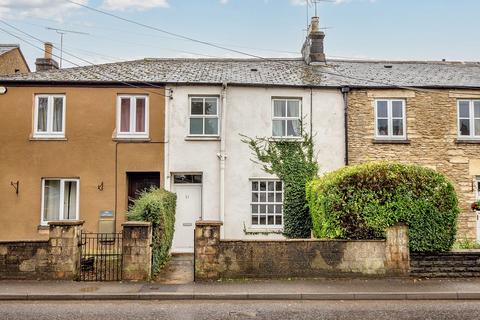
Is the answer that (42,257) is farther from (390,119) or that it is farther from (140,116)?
(390,119)

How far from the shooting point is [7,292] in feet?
33.8

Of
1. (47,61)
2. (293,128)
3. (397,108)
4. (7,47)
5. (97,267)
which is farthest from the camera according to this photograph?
(7,47)

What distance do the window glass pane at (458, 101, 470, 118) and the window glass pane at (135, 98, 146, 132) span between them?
1150 centimetres

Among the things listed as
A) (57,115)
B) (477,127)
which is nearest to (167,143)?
(57,115)

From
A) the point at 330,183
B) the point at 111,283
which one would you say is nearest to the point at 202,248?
the point at 111,283

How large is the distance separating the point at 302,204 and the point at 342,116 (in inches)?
138

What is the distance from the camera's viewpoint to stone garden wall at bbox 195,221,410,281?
1152cm

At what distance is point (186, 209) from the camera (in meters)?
17.4

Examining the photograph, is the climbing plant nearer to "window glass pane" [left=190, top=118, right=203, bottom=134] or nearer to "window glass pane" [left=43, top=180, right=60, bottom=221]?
"window glass pane" [left=190, top=118, right=203, bottom=134]

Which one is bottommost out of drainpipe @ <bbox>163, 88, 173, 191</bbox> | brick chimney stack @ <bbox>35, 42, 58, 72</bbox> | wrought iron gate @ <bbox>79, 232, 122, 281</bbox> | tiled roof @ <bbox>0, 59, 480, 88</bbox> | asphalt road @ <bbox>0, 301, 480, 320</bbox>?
asphalt road @ <bbox>0, 301, 480, 320</bbox>

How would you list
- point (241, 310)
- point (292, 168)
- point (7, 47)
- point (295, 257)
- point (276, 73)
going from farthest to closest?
point (7, 47), point (276, 73), point (292, 168), point (295, 257), point (241, 310)

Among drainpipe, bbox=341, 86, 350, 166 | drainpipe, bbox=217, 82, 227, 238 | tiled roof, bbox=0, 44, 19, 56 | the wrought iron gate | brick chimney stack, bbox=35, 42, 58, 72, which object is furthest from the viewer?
tiled roof, bbox=0, 44, 19, 56

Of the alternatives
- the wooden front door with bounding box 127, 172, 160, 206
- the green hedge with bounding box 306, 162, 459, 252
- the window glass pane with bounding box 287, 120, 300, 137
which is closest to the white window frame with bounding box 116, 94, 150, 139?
the wooden front door with bounding box 127, 172, 160, 206

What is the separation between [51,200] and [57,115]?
3007 mm
